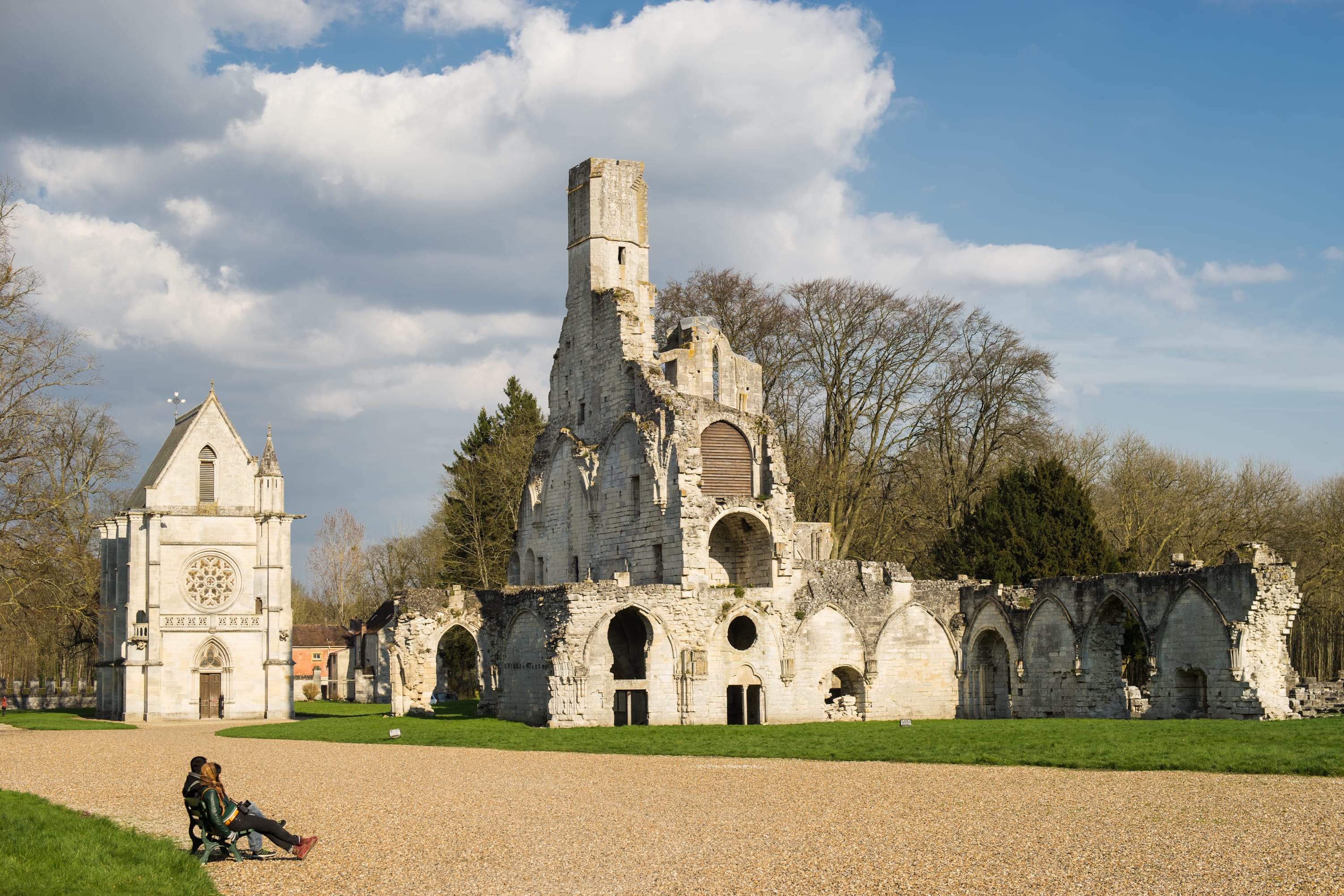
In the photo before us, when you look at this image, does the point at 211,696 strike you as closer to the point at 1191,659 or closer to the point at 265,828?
the point at 1191,659

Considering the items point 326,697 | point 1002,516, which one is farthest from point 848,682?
point 326,697

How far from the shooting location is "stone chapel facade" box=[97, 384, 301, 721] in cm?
3741

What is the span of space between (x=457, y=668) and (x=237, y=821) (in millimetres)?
40917

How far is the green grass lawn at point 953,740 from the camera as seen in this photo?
55.5 feet

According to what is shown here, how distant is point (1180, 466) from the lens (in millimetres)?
45125

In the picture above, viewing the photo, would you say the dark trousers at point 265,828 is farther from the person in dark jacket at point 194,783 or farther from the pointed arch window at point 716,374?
the pointed arch window at point 716,374

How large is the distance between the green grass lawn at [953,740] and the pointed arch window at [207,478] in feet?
34.5

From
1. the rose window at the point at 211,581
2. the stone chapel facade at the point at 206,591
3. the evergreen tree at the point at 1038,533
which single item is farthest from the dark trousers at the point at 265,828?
the rose window at the point at 211,581

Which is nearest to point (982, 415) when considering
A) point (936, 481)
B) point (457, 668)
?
point (936, 481)

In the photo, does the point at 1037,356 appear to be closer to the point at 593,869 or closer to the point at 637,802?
the point at 637,802

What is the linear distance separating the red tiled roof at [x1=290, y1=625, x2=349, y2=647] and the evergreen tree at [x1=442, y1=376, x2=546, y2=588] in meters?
15.1

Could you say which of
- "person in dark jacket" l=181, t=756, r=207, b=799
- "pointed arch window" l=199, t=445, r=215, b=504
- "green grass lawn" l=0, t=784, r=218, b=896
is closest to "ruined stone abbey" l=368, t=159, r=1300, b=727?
"pointed arch window" l=199, t=445, r=215, b=504

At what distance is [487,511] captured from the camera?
161 ft

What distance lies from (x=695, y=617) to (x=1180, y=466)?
78.2ft
